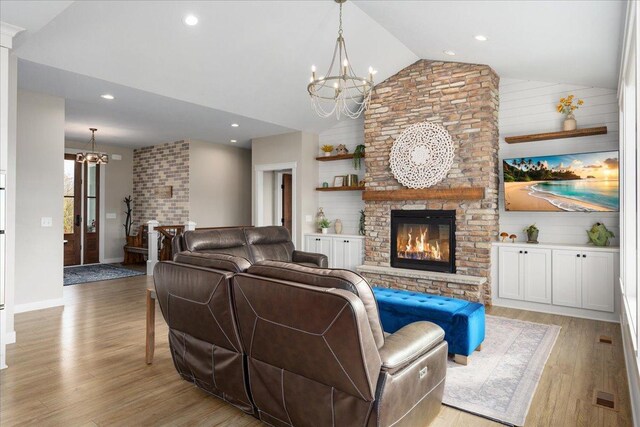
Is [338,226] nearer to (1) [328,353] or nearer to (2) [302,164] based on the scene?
(2) [302,164]

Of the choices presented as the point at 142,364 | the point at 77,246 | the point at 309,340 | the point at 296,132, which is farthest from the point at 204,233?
the point at 77,246

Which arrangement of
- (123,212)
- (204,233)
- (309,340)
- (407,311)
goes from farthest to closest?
(123,212)
(204,233)
(407,311)
(309,340)

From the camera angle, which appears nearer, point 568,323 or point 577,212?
point 568,323

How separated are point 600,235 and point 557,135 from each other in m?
1.31

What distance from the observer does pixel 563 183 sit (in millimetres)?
4742

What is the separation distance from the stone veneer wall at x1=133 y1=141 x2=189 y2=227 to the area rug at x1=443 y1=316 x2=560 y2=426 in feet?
21.3

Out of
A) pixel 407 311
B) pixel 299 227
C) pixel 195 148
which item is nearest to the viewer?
pixel 407 311

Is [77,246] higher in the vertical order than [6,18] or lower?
lower

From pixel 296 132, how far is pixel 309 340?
5.99m

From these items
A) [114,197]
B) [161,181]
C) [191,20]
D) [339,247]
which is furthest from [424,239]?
[114,197]

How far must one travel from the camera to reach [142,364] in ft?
10.5

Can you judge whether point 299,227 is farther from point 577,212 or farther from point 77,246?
point 77,246

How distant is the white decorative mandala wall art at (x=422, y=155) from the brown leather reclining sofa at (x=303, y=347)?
12.1 feet

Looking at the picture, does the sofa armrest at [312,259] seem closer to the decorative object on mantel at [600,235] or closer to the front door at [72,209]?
the decorative object on mantel at [600,235]
